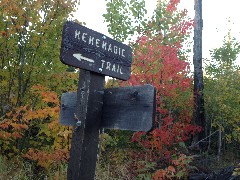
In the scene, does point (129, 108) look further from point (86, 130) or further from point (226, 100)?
point (226, 100)

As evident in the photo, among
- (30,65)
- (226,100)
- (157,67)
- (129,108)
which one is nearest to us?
(129,108)

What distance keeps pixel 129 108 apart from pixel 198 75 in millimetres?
9768

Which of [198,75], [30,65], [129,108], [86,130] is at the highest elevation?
[198,75]

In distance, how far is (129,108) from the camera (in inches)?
81.4

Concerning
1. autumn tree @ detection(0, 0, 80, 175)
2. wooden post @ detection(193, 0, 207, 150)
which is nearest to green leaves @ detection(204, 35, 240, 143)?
wooden post @ detection(193, 0, 207, 150)

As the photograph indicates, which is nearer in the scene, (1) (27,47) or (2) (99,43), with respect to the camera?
(2) (99,43)

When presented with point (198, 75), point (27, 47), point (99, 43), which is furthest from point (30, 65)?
point (198, 75)

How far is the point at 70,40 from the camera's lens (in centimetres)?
207

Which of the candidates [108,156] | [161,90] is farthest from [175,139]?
[108,156]

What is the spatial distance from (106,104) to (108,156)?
21.2 ft

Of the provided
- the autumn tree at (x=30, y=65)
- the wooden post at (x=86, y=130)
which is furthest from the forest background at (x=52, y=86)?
the wooden post at (x=86, y=130)

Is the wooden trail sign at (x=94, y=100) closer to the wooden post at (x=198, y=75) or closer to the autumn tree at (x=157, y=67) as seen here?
the autumn tree at (x=157, y=67)

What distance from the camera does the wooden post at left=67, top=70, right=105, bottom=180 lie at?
6.72 feet

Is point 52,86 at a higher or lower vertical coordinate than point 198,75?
lower
